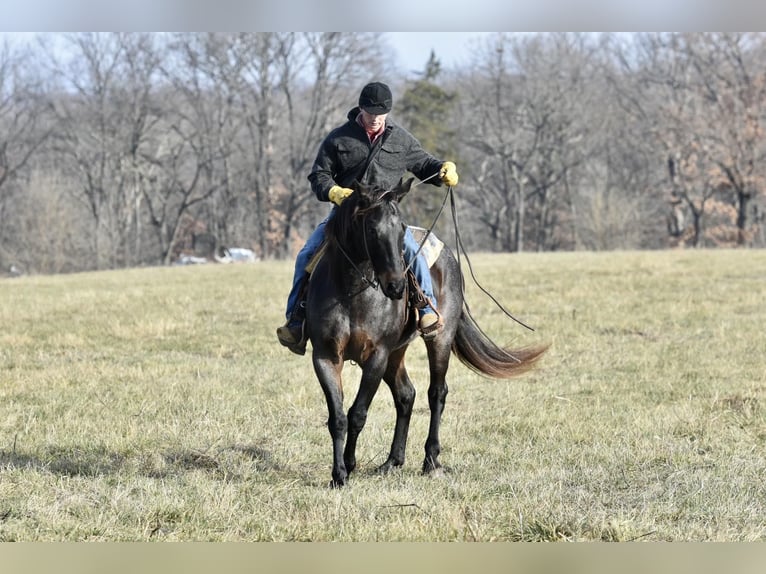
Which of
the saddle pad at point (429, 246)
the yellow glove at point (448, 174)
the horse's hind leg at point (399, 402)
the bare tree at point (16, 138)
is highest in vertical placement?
the bare tree at point (16, 138)

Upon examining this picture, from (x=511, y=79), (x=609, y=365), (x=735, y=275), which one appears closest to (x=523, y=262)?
(x=735, y=275)

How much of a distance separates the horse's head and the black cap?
2.77ft

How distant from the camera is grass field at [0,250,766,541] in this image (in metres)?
5.68

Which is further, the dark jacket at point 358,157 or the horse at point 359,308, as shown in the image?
the dark jacket at point 358,157

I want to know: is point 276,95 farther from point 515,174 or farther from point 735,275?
point 735,275

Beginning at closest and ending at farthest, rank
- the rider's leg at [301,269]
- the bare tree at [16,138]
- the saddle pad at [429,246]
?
the rider's leg at [301,269]
the saddle pad at [429,246]
the bare tree at [16,138]

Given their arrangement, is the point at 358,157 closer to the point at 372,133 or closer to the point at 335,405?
the point at 372,133

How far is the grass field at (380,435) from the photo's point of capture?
568 centimetres

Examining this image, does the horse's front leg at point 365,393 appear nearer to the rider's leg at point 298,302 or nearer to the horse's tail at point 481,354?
the rider's leg at point 298,302

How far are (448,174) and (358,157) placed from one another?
0.74m

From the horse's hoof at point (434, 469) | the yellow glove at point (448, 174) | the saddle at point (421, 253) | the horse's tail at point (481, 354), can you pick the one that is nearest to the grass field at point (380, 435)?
the horse's hoof at point (434, 469)

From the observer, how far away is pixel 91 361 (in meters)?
13.3

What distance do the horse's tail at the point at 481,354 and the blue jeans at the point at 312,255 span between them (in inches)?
36.1

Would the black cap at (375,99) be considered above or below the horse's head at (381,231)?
above
